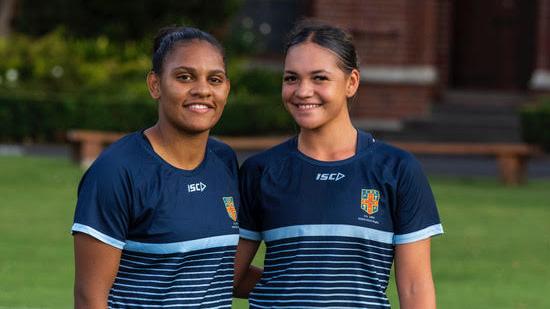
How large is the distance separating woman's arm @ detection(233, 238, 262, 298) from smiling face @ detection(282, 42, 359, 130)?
0.47 metres

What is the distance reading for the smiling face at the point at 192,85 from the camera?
4.69 m

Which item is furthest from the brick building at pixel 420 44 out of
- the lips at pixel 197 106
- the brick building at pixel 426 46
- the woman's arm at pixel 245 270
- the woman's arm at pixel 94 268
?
the woman's arm at pixel 94 268

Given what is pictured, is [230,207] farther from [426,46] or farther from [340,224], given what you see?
[426,46]

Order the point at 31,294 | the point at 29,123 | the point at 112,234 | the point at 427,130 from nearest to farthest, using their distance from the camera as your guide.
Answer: the point at 112,234
the point at 31,294
the point at 29,123
the point at 427,130

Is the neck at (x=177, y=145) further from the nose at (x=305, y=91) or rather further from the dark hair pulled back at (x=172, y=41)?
the nose at (x=305, y=91)

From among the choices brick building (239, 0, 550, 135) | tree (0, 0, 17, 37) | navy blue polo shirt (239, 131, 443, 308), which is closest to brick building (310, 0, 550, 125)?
brick building (239, 0, 550, 135)

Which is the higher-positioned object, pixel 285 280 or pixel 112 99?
pixel 285 280

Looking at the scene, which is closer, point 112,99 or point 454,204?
point 454,204

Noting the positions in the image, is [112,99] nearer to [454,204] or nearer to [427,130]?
[427,130]

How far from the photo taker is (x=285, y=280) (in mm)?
4758

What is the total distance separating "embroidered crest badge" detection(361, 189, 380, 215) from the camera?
4711 mm

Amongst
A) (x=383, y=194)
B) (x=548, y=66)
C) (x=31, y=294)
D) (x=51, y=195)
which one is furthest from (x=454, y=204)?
(x=383, y=194)

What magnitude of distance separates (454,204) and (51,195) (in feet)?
14.3

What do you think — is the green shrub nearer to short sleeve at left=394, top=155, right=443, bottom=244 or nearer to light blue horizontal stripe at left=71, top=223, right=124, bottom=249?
short sleeve at left=394, top=155, right=443, bottom=244
